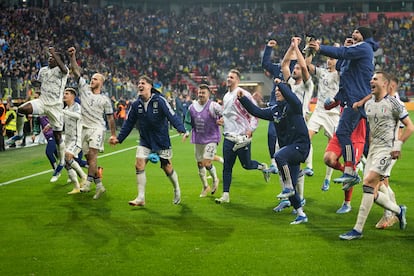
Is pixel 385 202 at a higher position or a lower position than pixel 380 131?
lower

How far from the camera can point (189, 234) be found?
8.30 m

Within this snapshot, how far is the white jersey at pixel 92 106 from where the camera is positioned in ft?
38.4

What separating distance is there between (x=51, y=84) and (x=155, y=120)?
11.5ft

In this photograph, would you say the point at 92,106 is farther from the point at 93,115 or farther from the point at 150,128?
the point at 150,128

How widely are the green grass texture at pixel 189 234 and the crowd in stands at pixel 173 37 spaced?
25352 mm

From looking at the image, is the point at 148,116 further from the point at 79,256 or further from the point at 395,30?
the point at 395,30

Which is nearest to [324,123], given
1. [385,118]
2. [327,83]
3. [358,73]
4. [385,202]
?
[327,83]

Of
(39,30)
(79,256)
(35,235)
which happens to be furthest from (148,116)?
(39,30)

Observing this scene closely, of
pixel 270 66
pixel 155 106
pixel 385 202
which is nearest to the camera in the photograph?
pixel 385 202

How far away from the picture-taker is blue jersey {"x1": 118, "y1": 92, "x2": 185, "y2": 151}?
10289 mm

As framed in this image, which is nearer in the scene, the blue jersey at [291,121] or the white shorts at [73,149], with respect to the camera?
the blue jersey at [291,121]

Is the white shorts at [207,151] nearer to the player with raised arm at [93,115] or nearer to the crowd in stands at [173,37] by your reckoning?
the player with raised arm at [93,115]

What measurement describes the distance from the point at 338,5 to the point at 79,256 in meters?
63.1

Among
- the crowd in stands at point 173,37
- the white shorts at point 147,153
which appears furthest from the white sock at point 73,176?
the crowd in stands at point 173,37
